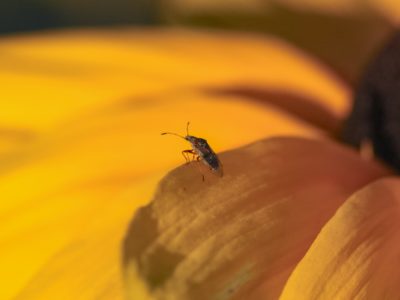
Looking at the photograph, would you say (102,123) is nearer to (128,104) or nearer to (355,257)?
(128,104)

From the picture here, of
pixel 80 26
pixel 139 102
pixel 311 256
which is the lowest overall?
pixel 311 256

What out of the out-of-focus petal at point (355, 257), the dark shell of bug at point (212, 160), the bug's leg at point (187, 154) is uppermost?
the bug's leg at point (187, 154)

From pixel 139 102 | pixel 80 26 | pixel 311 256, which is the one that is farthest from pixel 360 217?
pixel 80 26

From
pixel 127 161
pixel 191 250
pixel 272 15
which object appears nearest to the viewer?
pixel 191 250

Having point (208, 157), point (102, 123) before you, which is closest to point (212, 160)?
point (208, 157)

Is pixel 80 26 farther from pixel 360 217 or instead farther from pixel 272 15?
pixel 360 217
